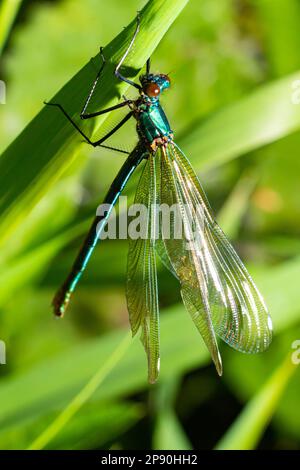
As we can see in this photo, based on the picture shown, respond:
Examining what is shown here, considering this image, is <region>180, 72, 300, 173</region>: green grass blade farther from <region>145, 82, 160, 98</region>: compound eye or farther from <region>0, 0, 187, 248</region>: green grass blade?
<region>0, 0, 187, 248</region>: green grass blade

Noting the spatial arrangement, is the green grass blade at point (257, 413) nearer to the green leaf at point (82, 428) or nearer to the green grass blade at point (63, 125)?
the green leaf at point (82, 428)

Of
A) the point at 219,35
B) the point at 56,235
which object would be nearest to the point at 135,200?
the point at 56,235

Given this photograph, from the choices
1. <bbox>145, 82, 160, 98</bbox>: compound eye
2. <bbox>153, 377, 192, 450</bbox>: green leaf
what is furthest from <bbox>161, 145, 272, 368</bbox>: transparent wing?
<bbox>153, 377, 192, 450</bbox>: green leaf

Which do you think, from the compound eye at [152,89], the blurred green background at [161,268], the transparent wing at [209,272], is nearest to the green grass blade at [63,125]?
the blurred green background at [161,268]

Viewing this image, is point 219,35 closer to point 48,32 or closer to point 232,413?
point 48,32

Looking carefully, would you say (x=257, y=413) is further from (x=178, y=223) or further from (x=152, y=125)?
(x=152, y=125)

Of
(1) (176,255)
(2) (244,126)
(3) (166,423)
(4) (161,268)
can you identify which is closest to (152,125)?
(2) (244,126)
